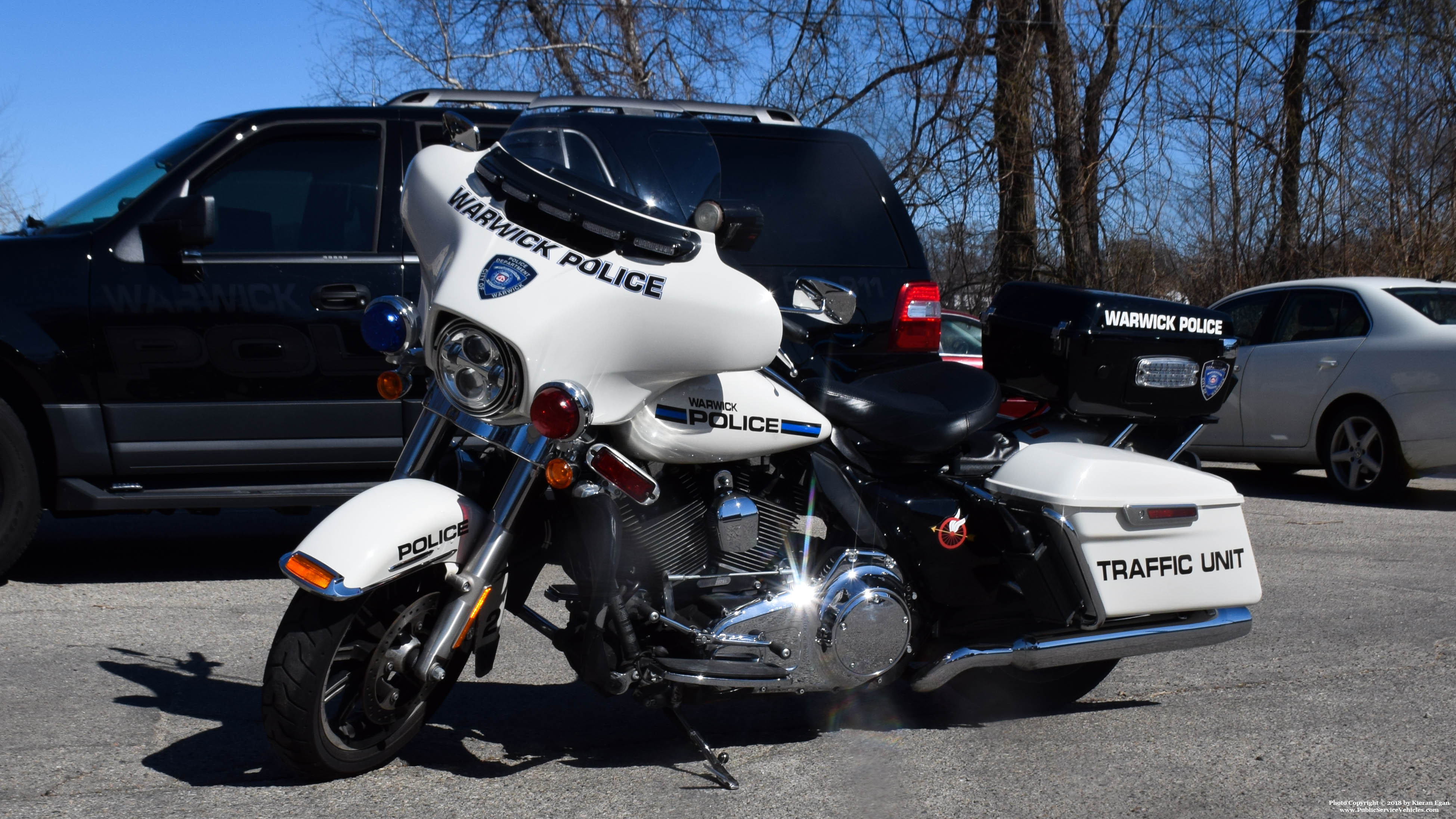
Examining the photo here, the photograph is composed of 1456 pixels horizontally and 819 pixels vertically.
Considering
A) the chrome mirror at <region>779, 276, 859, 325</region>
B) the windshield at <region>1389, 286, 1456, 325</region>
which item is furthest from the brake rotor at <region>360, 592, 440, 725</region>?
the windshield at <region>1389, 286, 1456, 325</region>

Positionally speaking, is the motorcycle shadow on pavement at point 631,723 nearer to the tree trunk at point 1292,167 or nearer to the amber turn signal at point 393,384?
the amber turn signal at point 393,384

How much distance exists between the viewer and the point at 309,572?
2.76 m

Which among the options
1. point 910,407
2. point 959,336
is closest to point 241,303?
point 910,407

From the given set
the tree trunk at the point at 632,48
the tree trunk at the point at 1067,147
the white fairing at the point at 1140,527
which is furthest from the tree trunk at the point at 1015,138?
the white fairing at the point at 1140,527

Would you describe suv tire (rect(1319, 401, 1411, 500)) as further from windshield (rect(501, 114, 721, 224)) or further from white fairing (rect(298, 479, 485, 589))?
white fairing (rect(298, 479, 485, 589))

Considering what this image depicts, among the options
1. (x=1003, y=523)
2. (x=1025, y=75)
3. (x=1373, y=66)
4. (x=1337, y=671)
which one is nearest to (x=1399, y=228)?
(x=1373, y=66)

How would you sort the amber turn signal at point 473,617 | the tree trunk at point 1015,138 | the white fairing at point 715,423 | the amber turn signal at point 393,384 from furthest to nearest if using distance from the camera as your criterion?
the tree trunk at point 1015,138 → the amber turn signal at point 393,384 → the white fairing at point 715,423 → the amber turn signal at point 473,617

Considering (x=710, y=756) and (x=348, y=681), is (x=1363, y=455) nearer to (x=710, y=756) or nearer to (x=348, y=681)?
(x=710, y=756)

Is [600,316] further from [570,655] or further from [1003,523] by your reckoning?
[1003,523]

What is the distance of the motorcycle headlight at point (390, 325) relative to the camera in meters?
3.06

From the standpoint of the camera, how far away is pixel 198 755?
3.31 m

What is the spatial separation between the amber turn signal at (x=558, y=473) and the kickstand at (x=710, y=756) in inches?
27.9

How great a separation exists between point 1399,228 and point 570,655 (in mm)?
14557

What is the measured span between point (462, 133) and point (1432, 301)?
7598 mm
